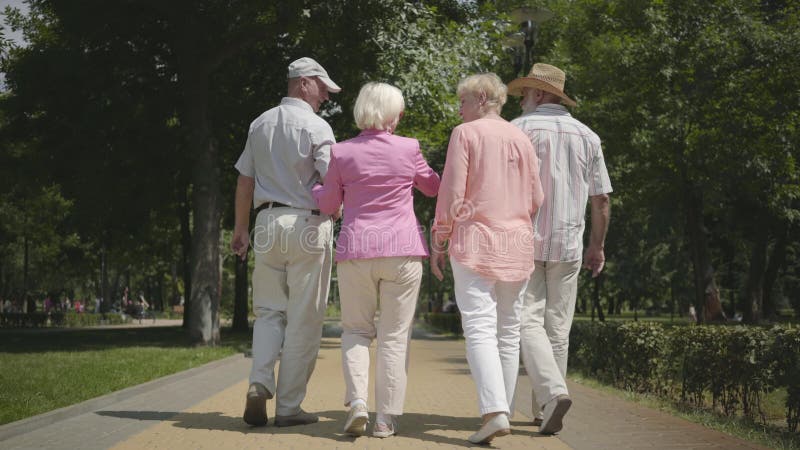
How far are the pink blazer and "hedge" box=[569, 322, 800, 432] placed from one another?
118 inches

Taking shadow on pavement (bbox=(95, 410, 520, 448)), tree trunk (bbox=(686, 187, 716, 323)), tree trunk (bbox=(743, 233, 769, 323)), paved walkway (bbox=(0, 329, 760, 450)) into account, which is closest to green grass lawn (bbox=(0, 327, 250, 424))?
paved walkway (bbox=(0, 329, 760, 450))

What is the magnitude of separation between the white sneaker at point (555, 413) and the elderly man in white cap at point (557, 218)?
0.36ft

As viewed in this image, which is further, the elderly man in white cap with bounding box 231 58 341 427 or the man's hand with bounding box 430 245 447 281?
the elderly man in white cap with bounding box 231 58 341 427

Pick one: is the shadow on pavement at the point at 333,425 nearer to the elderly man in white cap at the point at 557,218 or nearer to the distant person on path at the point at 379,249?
the distant person on path at the point at 379,249

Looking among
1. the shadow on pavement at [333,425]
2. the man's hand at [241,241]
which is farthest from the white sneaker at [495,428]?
the man's hand at [241,241]

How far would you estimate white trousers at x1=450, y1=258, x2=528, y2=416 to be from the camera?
15.5 ft

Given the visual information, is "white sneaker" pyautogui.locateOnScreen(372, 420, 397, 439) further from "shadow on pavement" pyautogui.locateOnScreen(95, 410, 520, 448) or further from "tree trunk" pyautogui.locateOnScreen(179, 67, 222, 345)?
"tree trunk" pyautogui.locateOnScreen(179, 67, 222, 345)

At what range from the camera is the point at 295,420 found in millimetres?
5578

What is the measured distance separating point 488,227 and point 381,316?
92cm

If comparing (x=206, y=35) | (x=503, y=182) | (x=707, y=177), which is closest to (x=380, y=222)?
(x=503, y=182)

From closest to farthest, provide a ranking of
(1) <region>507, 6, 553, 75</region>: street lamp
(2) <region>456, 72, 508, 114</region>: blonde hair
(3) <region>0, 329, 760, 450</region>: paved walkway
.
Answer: (3) <region>0, 329, 760, 450</region>: paved walkway, (2) <region>456, 72, 508, 114</region>: blonde hair, (1) <region>507, 6, 553, 75</region>: street lamp

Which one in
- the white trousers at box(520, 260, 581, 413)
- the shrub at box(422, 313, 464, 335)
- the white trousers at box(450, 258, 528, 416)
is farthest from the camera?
the shrub at box(422, 313, 464, 335)

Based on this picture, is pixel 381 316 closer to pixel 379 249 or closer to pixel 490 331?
pixel 379 249

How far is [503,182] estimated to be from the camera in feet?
16.8
